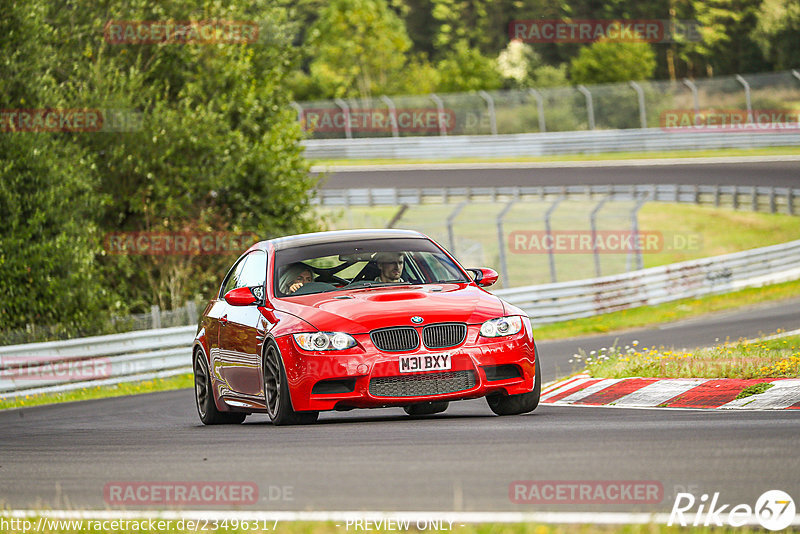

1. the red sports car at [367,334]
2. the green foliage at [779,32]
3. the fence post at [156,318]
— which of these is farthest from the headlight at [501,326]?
the green foliage at [779,32]

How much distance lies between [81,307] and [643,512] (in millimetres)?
17695

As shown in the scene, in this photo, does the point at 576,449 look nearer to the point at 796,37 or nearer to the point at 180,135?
the point at 180,135

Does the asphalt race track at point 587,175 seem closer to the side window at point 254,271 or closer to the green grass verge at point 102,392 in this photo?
the green grass verge at point 102,392

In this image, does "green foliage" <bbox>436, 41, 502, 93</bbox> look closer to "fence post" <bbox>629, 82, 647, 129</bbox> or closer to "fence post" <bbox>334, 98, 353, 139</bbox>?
"fence post" <bbox>334, 98, 353, 139</bbox>

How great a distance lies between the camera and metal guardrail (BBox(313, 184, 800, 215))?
125ft

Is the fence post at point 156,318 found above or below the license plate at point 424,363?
below

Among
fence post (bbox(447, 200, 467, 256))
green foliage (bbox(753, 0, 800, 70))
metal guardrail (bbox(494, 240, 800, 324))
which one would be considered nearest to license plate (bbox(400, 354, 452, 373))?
metal guardrail (bbox(494, 240, 800, 324))

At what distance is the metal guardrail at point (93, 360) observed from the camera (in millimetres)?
17922

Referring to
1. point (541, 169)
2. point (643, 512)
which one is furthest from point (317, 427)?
point (541, 169)

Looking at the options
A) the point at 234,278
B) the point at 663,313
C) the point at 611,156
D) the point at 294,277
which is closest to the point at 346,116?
the point at 611,156

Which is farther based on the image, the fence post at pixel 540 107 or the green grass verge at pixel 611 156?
the fence post at pixel 540 107

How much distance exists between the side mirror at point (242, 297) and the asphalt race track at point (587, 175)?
32.8m

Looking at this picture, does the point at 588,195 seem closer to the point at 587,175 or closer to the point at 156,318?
the point at 587,175

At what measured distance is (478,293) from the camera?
32.0 feet
